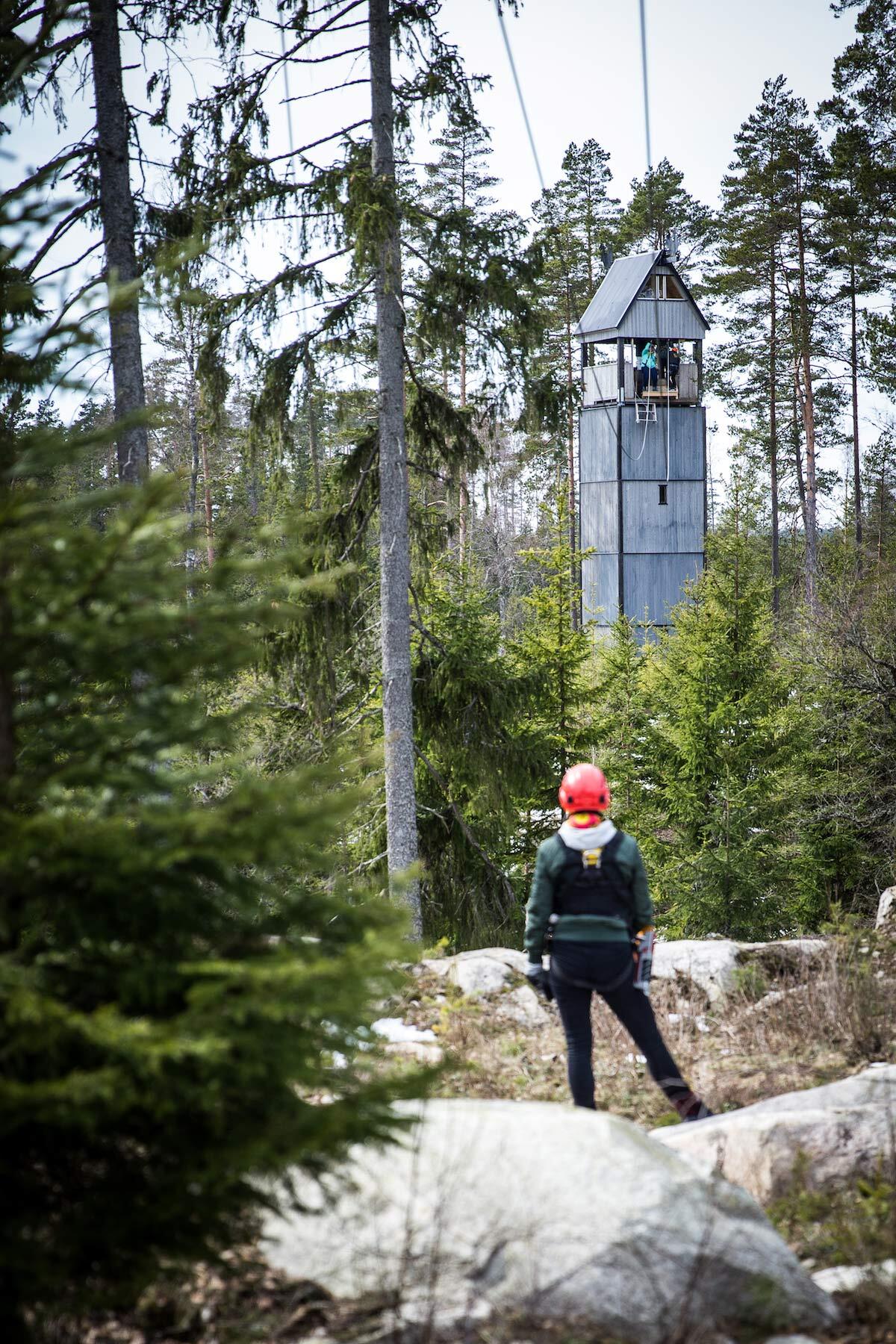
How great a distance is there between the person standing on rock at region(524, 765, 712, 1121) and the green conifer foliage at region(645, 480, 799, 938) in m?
10.3

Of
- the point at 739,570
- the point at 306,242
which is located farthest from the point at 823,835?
the point at 306,242

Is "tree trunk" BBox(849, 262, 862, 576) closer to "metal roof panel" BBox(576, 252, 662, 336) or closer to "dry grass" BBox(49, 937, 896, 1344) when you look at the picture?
"metal roof panel" BBox(576, 252, 662, 336)

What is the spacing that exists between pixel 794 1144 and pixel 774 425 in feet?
110

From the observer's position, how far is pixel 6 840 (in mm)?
2668

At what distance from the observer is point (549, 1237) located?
3.36 meters

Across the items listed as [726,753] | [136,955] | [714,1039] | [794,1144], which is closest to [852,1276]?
[794,1144]

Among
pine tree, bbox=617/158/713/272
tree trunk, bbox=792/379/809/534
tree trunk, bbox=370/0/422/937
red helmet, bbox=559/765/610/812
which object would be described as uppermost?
pine tree, bbox=617/158/713/272

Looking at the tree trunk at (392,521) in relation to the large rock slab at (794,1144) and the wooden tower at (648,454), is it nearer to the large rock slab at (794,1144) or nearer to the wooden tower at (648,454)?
the large rock slab at (794,1144)

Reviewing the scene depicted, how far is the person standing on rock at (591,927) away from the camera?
17.5 feet

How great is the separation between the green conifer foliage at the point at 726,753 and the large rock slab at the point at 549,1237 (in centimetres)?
1205


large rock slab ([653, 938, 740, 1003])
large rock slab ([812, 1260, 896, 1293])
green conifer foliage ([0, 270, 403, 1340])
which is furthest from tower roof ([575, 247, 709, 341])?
green conifer foliage ([0, 270, 403, 1340])

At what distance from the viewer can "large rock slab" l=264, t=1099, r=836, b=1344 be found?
3.19 m

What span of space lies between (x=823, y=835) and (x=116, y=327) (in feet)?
43.8

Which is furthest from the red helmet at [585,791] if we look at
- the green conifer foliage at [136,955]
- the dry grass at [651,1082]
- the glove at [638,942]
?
the green conifer foliage at [136,955]
